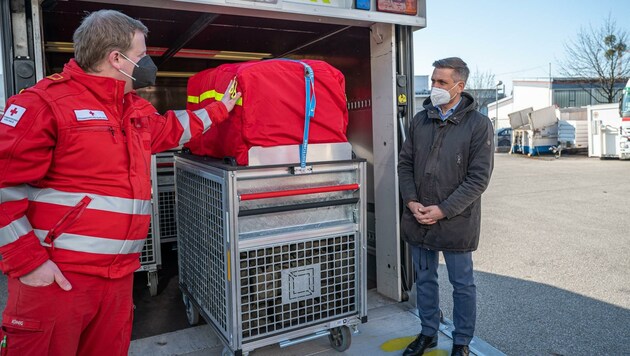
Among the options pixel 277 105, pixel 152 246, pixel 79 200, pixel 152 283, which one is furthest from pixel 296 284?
pixel 152 283

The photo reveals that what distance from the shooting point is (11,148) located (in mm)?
1783

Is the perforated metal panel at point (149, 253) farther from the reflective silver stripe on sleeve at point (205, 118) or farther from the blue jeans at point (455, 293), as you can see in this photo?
the blue jeans at point (455, 293)

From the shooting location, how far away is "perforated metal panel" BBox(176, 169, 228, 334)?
3.00m

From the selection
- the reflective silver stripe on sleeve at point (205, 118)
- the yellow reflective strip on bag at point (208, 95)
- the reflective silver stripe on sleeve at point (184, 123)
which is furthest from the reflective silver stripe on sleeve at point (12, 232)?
the yellow reflective strip on bag at point (208, 95)

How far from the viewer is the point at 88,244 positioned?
195 centimetres

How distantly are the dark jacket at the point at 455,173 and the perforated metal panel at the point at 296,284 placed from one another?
543mm

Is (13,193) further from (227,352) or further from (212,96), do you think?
(227,352)

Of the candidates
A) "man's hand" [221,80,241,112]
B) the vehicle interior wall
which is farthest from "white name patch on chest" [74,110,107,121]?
the vehicle interior wall

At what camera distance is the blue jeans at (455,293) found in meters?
3.11

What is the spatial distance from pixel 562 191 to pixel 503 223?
4073 mm

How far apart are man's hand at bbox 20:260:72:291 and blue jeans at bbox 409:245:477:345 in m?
2.18

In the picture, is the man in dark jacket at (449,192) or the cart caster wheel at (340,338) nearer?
the man in dark jacket at (449,192)

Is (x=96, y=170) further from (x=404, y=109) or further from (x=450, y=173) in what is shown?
(x=404, y=109)

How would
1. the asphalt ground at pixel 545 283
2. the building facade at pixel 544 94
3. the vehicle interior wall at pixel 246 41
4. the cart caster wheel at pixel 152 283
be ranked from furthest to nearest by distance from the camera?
1. the building facade at pixel 544 94
2. the cart caster wheel at pixel 152 283
3. the vehicle interior wall at pixel 246 41
4. the asphalt ground at pixel 545 283
